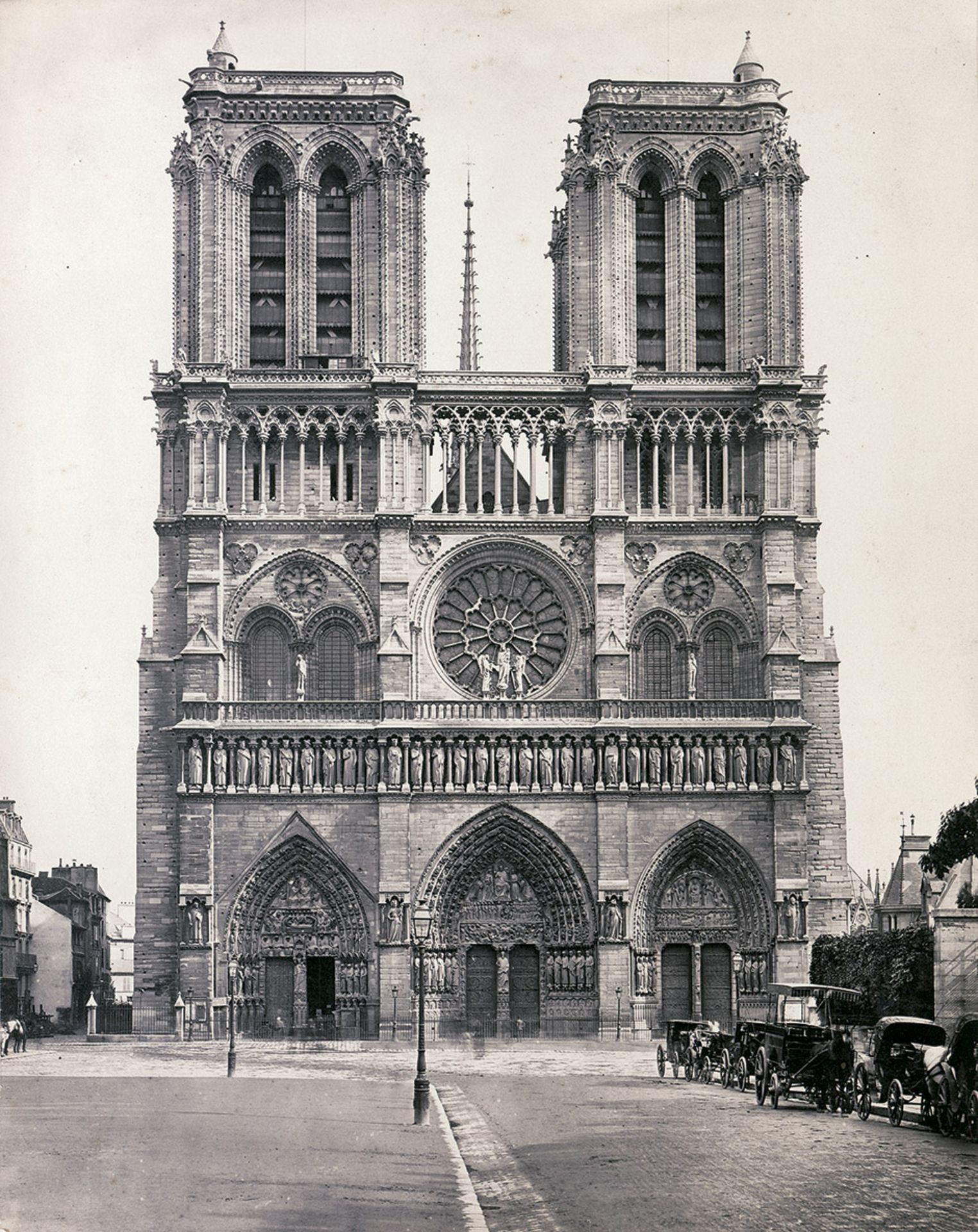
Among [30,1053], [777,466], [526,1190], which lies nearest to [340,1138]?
[526,1190]

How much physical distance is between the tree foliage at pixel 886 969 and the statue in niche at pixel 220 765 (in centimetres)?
1653

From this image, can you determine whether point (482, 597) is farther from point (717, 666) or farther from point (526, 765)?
point (717, 666)

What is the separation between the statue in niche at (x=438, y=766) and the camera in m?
52.6

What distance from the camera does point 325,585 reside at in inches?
2138

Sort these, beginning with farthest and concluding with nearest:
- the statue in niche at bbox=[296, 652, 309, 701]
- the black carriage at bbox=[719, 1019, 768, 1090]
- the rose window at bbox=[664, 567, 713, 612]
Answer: the rose window at bbox=[664, 567, 713, 612]
the statue in niche at bbox=[296, 652, 309, 701]
the black carriage at bbox=[719, 1019, 768, 1090]

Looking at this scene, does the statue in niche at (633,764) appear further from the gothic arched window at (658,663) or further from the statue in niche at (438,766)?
the statue in niche at (438,766)

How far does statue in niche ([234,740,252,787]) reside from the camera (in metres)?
52.4

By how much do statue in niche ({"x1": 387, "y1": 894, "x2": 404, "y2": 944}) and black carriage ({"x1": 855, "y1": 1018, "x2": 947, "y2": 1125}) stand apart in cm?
2278

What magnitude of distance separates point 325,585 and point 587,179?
1402cm

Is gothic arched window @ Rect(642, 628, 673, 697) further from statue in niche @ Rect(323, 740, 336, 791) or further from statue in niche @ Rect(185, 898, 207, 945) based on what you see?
statue in niche @ Rect(185, 898, 207, 945)

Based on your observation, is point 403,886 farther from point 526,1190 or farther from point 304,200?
point 526,1190

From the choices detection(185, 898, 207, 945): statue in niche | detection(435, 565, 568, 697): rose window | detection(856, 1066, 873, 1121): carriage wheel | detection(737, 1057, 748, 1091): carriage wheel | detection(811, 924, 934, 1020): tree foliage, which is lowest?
detection(737, 1057, 748, 1091): carriage wheel

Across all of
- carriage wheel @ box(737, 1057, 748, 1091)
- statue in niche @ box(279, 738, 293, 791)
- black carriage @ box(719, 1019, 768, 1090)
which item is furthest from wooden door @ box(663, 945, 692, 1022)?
carriage wheel @ box(737, 1057, 748, 1091)

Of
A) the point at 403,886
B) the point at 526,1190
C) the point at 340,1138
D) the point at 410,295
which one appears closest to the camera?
the point at 526,1190
